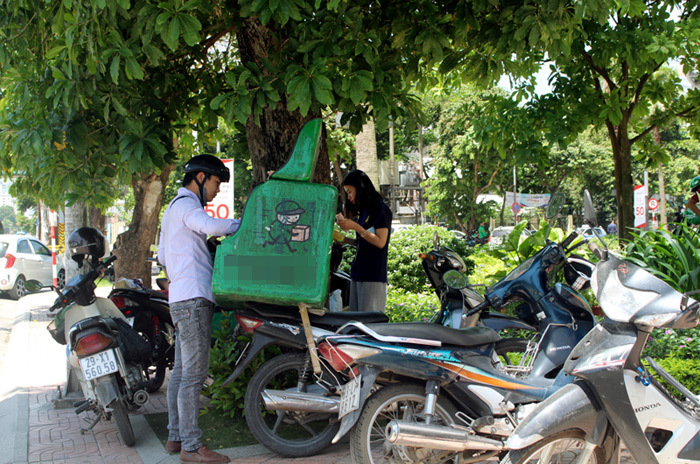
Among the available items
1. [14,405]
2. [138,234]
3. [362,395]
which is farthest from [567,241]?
[138,234]

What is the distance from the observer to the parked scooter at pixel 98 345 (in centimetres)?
452

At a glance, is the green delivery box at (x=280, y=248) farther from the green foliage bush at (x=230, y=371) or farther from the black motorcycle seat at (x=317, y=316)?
the green foliage bush at (x=230, y=371)

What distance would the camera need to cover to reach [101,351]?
4566 mm

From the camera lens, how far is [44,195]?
548cm

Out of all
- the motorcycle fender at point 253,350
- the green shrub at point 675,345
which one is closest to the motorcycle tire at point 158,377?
the motorcycle fender at point 253,350

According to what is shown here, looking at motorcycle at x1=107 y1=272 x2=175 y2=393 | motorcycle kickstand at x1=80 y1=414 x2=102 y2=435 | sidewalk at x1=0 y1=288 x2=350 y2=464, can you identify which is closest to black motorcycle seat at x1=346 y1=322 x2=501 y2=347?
sidewalk at x1=0 y1=288 x2=350 y2=464

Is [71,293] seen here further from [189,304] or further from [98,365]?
[189,304]

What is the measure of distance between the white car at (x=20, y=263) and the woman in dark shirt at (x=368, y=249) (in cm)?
1379

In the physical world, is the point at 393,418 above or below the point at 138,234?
below

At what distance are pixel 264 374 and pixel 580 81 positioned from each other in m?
5.94

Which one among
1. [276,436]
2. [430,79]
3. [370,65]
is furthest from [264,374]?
[430,79]

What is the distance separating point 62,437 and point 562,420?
387 centimetres

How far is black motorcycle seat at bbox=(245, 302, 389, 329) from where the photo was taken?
13.7 feet

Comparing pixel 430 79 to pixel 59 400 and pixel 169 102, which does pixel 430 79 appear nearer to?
pixel 169 102
